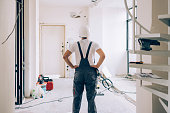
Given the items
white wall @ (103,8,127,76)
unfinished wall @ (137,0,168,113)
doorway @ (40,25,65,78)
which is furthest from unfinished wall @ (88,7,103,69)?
unfinished wall @ (137,0,168,113)

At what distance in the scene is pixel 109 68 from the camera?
667 cm

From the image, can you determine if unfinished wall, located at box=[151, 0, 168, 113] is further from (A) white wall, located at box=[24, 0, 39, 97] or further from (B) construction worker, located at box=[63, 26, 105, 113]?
(A) white wall, located at box=[24, 0, 39, 97]

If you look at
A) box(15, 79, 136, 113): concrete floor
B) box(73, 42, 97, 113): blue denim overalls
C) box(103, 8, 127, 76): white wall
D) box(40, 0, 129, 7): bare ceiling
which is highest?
box(40, 0, 129, 7): bare ceiling

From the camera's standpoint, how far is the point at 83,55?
7.23 feet

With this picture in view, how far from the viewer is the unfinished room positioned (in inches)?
58.8

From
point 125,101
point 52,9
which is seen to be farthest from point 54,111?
A: point 52,9

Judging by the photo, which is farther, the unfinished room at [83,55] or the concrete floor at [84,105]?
the concrete floor at [84,105]

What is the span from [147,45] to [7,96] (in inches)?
64.0

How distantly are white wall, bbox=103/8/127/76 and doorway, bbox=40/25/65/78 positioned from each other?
198cm

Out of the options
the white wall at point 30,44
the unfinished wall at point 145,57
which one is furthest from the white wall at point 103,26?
the unfinished wall at point 145,57

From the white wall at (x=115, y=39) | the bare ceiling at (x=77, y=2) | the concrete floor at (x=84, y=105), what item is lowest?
the concrete floor at (x=84, y=105)

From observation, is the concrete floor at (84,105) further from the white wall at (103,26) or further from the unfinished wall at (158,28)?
the white wall at (103,26)

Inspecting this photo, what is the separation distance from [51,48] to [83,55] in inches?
179

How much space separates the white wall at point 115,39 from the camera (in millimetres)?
6656
